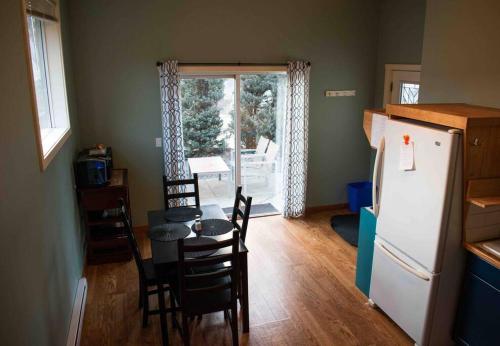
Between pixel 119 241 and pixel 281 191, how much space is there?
225cm

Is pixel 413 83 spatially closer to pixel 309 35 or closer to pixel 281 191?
pixel 309 35

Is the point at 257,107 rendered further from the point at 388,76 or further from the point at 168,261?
the point at 168,261

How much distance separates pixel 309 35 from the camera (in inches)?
196

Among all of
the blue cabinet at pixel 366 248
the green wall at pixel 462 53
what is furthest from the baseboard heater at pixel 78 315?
the green wall at pixel 462 53

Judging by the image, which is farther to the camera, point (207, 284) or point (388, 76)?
point (388, 76)

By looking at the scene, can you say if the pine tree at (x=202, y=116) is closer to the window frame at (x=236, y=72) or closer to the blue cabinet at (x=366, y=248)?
the window frame at (x=236, y=72)

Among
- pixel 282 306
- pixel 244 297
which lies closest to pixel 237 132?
pixel 282 306

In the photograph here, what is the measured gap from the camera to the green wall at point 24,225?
5.46ft

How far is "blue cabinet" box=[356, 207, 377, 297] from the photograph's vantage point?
3.41 m

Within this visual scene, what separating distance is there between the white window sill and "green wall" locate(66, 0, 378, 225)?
104 centimetres

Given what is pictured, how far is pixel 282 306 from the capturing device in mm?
3439

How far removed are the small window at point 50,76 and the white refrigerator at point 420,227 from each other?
2.50m

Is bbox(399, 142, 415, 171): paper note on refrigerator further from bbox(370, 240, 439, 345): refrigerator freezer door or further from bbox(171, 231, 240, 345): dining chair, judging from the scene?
bbox(171, 231, 240, 345): dining chair

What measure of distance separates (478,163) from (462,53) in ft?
3.98
